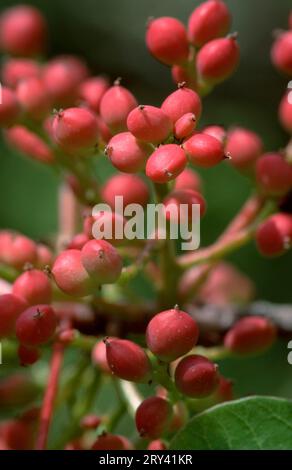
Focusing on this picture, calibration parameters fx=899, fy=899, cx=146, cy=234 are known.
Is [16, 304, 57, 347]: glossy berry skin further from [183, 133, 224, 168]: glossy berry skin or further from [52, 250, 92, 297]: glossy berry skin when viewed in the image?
[183, 133, 224, 168]: glossy berry skin

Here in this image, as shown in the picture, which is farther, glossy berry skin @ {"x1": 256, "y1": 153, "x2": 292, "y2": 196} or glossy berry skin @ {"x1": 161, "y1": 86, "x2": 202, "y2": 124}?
glossy berry skin @ {"x1": 256, "y1": 153, "x2": 292, "y2": 196}

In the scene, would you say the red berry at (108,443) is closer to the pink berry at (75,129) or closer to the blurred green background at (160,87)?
the pink berry at (75,129)

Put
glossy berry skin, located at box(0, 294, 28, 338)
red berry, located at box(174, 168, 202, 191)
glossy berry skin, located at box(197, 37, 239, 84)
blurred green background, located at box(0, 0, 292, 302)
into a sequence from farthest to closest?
blurred green background, located at box(0, 0, 292, 302) < red berry, located at box(174, 168, 202, 191) < glossy berry skin, located at box(197, 37, 239, 84) < glossy berry skin, located at box(0, 294, 28, 338)

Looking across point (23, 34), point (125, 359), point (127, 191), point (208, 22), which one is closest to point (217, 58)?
point (208, 22)

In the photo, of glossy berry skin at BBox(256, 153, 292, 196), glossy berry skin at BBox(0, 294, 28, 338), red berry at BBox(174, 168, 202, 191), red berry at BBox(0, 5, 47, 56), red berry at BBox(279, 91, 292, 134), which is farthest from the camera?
red berry at BBox(0, 5, 47, 56)

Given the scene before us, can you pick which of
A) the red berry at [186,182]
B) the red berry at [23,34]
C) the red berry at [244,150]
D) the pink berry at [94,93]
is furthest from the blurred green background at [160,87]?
the red berry at [244,150]

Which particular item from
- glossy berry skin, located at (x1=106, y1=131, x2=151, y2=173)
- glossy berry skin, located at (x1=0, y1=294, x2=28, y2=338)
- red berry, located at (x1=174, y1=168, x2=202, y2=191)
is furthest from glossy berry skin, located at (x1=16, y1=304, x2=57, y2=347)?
red berry, located at (x1=174, y1=168, x2=202, y2=191)

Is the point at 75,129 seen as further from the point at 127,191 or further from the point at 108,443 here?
the point at 108,443
